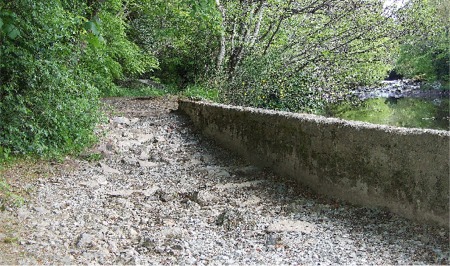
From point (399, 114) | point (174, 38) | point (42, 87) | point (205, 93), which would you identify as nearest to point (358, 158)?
point (42, 87)

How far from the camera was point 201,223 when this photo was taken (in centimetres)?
430

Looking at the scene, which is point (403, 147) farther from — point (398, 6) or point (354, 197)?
point (398, 6)

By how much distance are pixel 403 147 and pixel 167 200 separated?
2.61 m

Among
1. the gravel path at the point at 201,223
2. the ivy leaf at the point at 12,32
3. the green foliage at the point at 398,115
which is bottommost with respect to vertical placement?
the gravel path at the point at 201,223

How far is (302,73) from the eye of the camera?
1291 centimetres

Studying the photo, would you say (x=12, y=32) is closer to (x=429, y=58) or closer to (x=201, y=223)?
(x=201, y=223)

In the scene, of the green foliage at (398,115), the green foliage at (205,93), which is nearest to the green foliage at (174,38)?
the green foliage at (205,93)

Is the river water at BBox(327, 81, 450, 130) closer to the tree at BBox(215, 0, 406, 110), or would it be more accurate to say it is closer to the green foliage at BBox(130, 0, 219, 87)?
the tree at BBox(215, 0, 406, 110)

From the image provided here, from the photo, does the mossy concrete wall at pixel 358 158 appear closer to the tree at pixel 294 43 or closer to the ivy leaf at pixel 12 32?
the ivy leaf at pixel 12 32

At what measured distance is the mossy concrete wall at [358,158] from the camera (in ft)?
12.2

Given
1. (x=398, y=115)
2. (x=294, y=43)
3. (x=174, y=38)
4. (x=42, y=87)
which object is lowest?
(x=398, y=115)

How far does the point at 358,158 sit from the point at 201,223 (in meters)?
1.77

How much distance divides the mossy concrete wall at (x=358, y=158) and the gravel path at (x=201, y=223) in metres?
0.17

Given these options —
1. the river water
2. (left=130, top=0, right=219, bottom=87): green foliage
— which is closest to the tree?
(left=130, top=0, right=219, bottom=87): green foliage
